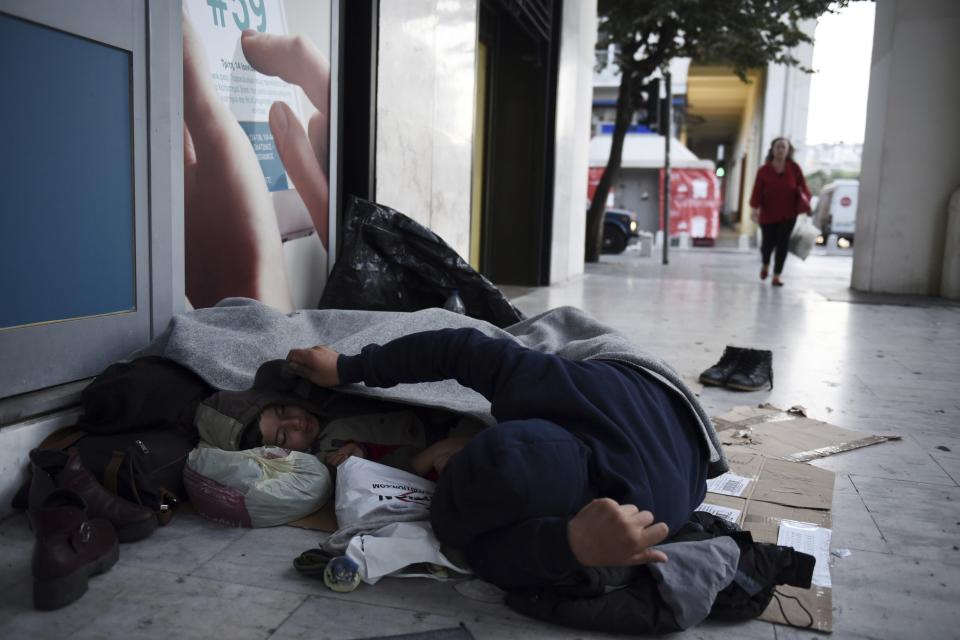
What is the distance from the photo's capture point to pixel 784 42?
11945 mm

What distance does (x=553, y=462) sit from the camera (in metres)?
1.62

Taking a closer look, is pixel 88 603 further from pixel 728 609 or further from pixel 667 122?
pixel 667 122

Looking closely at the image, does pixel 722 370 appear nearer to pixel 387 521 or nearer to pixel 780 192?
pixel 387 521

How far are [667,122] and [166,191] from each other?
407 inches

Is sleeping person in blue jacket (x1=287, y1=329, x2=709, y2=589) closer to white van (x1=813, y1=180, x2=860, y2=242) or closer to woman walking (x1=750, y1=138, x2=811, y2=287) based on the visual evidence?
woman walking (x1=750, y1=138, x2=811, y2=287)

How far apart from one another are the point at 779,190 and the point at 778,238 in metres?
0.69

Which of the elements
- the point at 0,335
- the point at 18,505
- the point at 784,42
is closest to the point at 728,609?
the point at 18,505

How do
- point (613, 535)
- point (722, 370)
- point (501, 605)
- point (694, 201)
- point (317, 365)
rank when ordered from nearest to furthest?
point (613, 535), point (501, 605), point (317, 365), point (722, 370), point (694, 201)

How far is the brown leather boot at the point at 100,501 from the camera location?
190 cm

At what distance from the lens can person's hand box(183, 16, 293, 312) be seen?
9.95ft

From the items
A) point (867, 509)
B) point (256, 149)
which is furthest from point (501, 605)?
point (256, 149)

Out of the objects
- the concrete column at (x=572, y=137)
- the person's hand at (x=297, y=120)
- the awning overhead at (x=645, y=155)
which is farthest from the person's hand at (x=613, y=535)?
the awning overhead at (x=645, y=155)

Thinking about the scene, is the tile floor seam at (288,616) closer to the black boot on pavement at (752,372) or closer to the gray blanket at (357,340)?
Result: the gray blanket at (357,340)

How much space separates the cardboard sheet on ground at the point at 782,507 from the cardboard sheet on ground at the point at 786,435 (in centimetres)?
15
